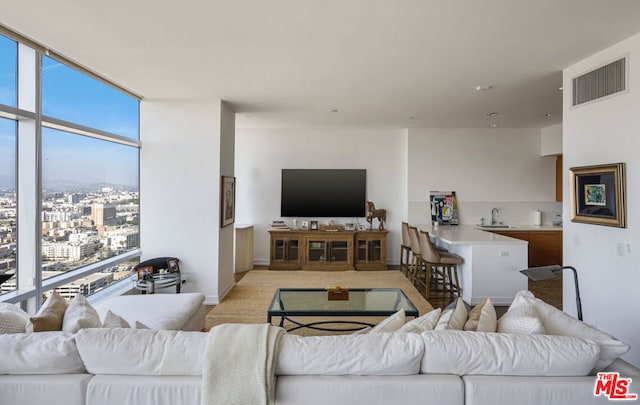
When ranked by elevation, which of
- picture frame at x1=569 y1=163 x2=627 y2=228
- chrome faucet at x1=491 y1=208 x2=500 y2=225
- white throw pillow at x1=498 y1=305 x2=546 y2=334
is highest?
picture frame at x1=569 y1=163 x2=627 y2=228

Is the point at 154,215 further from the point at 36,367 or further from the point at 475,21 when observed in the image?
the point at 475,21

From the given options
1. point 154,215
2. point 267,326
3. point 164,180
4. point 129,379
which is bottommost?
point 129,379

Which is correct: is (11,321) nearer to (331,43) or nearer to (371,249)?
(331,43)

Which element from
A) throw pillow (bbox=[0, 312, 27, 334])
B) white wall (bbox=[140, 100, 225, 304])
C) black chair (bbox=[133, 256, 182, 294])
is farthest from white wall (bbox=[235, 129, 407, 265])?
throw pillow (bbox=[0, 312, 27, 334])

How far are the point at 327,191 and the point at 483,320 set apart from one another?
16.1ft

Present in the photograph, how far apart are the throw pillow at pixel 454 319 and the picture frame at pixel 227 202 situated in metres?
3.34

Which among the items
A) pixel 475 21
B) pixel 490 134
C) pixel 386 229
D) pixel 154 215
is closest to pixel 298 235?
pixel 386 229

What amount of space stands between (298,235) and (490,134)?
412 centimetres

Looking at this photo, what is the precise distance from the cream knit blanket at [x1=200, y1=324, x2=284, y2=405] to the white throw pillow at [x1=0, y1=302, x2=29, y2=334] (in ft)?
3.60

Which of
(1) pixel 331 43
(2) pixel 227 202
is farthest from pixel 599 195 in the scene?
(2) pixel 227 202

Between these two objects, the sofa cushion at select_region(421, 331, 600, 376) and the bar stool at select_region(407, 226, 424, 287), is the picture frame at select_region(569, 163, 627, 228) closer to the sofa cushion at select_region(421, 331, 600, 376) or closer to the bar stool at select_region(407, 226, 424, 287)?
the sofa cushion at select_region(421, 331, 600, 376)

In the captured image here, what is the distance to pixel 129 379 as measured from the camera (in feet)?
4.70

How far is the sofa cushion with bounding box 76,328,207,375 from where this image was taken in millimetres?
1437

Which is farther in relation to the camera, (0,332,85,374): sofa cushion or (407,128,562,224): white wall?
(407,128,562,224): white wall
